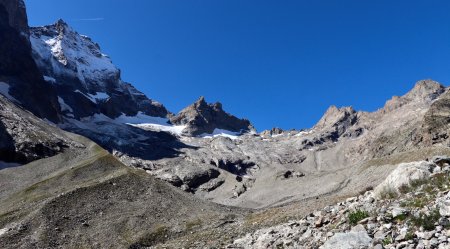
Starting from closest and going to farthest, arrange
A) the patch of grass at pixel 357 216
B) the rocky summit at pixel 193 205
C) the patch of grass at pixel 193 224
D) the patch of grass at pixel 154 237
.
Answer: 1. the rocky summit at pixel 193 205
2. the patch of grass at pixel 357 216
3. the patch of grass at pixel 154 237
4. the patch of grass at pixel 193 224

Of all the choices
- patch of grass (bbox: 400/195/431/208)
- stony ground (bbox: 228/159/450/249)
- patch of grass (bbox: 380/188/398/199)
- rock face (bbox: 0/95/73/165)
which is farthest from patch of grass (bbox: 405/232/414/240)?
rock face (bbox: 0/95/73/165)

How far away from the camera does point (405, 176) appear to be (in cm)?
2238

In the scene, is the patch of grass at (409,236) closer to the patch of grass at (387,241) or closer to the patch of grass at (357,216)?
the patch of grass at (387,241)

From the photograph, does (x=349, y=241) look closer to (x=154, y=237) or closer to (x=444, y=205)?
(x=444, y=205)

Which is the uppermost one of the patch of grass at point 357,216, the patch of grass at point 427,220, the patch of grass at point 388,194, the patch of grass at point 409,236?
the patch of grass at point 388,194

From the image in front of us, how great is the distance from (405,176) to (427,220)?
729 cm

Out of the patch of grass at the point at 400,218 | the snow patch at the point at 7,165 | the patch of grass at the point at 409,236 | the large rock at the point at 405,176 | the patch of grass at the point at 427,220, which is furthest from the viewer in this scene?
the snow patch at the point at 7,165

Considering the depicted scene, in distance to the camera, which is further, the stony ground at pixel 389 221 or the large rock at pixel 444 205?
the large rock at pixel 444 205

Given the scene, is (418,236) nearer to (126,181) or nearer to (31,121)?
(126,181)

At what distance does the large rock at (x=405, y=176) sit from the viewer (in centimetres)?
2191

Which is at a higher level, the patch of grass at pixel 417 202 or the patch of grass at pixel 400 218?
the patch of grass at pixel 417 202

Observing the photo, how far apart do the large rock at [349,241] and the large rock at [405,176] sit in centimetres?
604

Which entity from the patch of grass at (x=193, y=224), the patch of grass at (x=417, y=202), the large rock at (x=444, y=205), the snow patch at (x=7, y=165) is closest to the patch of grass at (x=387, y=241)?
the large rock at (x=444, y=205)

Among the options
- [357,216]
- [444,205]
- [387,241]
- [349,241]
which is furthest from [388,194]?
[387,241]
